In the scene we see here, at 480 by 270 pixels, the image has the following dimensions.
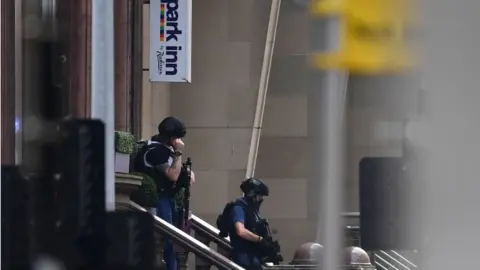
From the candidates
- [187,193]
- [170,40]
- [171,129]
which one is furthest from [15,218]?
[170,40]

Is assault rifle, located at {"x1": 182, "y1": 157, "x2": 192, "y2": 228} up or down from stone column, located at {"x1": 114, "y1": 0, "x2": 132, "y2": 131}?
down

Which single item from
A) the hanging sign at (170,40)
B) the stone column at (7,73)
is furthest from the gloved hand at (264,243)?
the hanging sign at (170,40)

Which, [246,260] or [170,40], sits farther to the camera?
[170,40]

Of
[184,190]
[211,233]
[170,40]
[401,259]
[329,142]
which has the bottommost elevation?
[211,233]

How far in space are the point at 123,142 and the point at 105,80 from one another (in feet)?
12.9

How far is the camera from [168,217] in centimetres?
930

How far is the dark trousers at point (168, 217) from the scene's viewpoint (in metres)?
9.27

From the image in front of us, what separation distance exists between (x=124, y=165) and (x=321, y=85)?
6.69 meters

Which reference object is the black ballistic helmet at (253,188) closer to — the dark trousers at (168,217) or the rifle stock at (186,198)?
the rifle stock at (186,198)

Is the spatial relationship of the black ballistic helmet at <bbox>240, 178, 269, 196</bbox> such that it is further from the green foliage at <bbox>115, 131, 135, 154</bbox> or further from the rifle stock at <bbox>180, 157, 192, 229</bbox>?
the green foliage at <bbox>115, 131, 135, 154</bbox>

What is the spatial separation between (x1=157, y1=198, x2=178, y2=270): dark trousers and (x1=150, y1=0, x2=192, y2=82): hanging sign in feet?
18.7

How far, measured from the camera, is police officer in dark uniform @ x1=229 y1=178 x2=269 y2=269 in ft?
30.2

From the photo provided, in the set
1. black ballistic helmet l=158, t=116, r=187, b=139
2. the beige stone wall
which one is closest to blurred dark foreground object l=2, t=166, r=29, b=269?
black ballistic helmet l=158, t=116, r=187, b=139

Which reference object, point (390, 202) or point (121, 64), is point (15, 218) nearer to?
point (390, 202)
